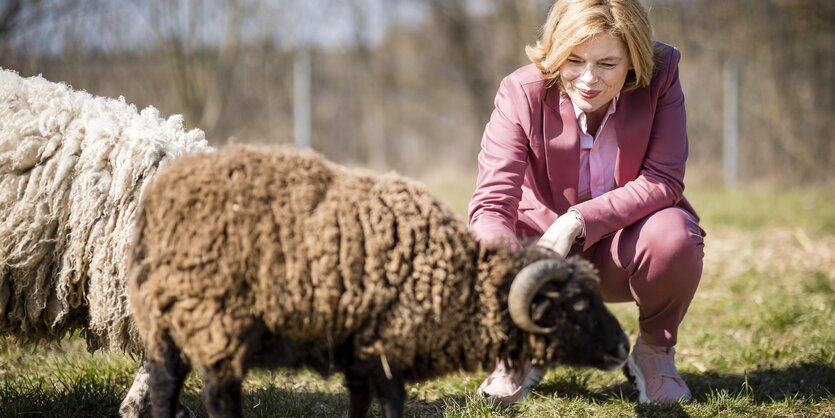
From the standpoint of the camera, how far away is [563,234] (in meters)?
3.21

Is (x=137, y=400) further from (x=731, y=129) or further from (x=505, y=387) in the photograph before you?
(x=731, y=129)

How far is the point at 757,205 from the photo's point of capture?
9.69 metres

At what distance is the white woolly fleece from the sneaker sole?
2410 mm

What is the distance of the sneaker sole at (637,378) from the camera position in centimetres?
364

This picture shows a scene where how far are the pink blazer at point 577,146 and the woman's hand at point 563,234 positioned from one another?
13 centimetres

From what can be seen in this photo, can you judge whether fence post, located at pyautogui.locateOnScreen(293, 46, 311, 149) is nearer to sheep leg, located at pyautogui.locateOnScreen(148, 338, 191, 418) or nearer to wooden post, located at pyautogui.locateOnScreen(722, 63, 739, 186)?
wooden post, located at pyautogui.locateOnScreen(722, 63, 739, 186)

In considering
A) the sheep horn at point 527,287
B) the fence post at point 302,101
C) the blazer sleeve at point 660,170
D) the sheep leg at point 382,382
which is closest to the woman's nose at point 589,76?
the blazer sleeve at point 660,170

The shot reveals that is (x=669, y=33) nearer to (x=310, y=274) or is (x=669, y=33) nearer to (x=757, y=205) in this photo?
(x=757, y=205)

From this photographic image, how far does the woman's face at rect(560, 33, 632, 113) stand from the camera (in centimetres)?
325

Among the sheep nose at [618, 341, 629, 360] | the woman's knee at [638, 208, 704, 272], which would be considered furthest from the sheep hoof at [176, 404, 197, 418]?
the woman's knee at [638, 208, 704, 272]

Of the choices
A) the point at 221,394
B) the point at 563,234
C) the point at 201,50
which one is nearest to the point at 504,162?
the point at 563,234

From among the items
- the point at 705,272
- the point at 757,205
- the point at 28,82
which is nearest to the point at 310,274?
the point at 28,82

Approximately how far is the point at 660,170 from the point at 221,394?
225cm

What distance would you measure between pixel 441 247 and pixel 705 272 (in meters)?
4.59
